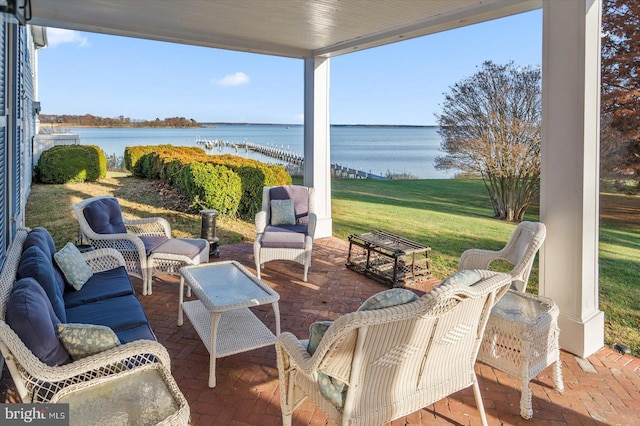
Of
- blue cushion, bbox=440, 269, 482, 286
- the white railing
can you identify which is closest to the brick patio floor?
blue cushion, bbox=440, 269, 482, 286

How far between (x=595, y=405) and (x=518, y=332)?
668 millimetres

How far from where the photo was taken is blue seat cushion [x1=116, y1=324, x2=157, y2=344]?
2.47 m

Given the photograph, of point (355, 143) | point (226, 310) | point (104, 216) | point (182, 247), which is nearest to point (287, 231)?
point (182, 247)

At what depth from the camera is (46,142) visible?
11.0m

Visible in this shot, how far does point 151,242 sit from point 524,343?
3698 mm

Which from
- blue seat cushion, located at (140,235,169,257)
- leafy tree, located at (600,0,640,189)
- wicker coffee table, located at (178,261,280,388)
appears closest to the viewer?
wicker coffee table, located at (178,261,280,388)

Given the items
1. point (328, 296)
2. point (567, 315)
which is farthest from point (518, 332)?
point (328, 296)

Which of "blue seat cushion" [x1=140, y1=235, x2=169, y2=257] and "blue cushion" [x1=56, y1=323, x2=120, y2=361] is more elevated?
"blue seat cushion" [x1=140, y1=235, x2=169, y2=257]

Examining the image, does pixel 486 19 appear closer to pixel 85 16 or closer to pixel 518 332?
pixel 518 332

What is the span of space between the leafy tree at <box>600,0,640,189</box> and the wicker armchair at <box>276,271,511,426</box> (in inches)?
179

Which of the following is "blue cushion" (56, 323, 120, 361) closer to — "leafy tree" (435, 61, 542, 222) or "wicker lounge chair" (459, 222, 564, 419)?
"wicker lounge chair" (459, 222, 564, 419)

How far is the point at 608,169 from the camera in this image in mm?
5695

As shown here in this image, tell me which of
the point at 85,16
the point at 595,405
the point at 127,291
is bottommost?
the point at 595,405

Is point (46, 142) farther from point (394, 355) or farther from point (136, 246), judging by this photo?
point (394, 355)
